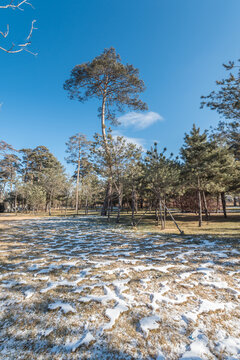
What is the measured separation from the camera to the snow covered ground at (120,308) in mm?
1782

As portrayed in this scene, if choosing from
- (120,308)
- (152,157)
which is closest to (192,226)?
(152,157)

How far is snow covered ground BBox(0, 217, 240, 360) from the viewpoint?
5.85 feet

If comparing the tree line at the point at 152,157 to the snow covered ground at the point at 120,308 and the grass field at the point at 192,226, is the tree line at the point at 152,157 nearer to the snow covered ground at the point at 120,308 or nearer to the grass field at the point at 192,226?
the grass field at the point at 192,226

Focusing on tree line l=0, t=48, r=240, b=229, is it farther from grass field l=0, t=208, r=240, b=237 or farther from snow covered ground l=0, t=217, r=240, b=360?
snow covered ground l=0, t=217, r=240, b=360

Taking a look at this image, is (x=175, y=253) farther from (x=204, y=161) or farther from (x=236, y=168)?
(x=236, y=168)

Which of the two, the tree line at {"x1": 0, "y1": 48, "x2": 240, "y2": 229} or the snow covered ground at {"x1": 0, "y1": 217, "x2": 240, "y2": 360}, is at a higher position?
the tree line at {"x1": 0, "y1": 48, "x2": 240, "y2": 229}

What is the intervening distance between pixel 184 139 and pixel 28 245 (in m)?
15.4

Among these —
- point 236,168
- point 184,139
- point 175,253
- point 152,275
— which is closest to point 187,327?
point 152,275

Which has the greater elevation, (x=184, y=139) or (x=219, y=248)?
(x=184, y=139)

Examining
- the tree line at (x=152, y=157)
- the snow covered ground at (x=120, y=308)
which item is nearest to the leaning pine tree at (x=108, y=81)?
the tree line at (x=152, y=157)

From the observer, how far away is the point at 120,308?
2.43 metres

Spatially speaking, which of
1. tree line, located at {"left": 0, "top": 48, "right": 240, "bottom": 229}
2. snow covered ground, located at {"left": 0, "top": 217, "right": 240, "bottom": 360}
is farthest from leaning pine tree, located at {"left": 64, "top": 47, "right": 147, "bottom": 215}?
snow covered ground, located at {"left": 0, "top": 217, "right": 240, "bottom": 360}

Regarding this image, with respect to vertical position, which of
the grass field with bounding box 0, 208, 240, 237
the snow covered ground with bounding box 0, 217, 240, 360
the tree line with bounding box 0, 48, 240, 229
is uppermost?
the tree line with bounding box 0, 48, 240, 229

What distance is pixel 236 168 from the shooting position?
1816 centimetres
